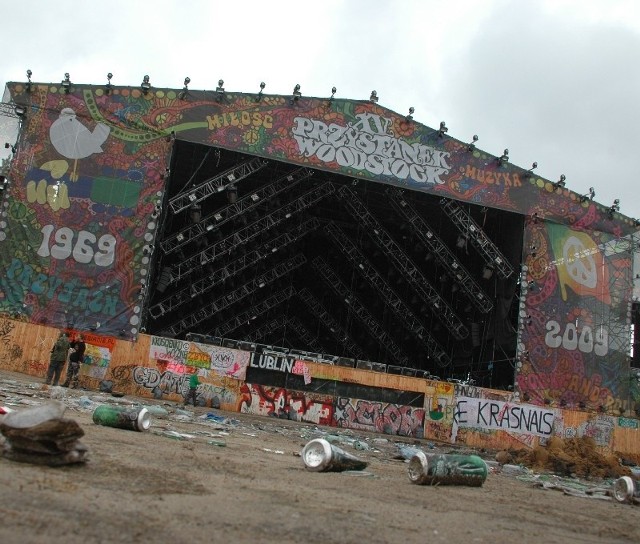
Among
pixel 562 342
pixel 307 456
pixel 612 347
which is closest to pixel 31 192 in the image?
pixel 307 456

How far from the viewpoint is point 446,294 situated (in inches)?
1337

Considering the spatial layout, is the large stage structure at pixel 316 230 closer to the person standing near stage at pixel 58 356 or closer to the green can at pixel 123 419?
the person standing near stage at pixel 58 356

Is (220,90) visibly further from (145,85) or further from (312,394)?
(312,394)

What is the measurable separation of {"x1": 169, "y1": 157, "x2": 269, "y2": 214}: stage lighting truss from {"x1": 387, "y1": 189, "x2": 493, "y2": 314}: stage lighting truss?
6.01 meters

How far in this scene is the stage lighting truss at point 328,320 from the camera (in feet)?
122

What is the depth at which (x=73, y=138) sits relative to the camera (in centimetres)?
2500

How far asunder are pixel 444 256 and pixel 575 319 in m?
6.07

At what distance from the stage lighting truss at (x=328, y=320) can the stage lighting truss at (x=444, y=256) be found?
864 cm

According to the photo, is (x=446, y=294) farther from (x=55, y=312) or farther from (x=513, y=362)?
(x=55, y=312)

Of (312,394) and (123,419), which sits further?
(312,394)

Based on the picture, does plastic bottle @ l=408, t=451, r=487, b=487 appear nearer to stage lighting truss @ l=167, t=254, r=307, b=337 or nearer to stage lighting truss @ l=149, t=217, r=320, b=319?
stage lighting truss @ l=149, t=217, r=320, b=319

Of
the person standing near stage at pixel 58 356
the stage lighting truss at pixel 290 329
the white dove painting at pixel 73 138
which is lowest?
the person standing near stage at pixel 58 356

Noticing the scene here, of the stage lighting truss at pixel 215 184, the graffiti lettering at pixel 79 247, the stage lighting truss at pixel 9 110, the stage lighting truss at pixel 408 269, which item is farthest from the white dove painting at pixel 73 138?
the stage lighting truss at pixel 408 269

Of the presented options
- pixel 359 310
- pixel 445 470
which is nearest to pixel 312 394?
pixel 359 310
